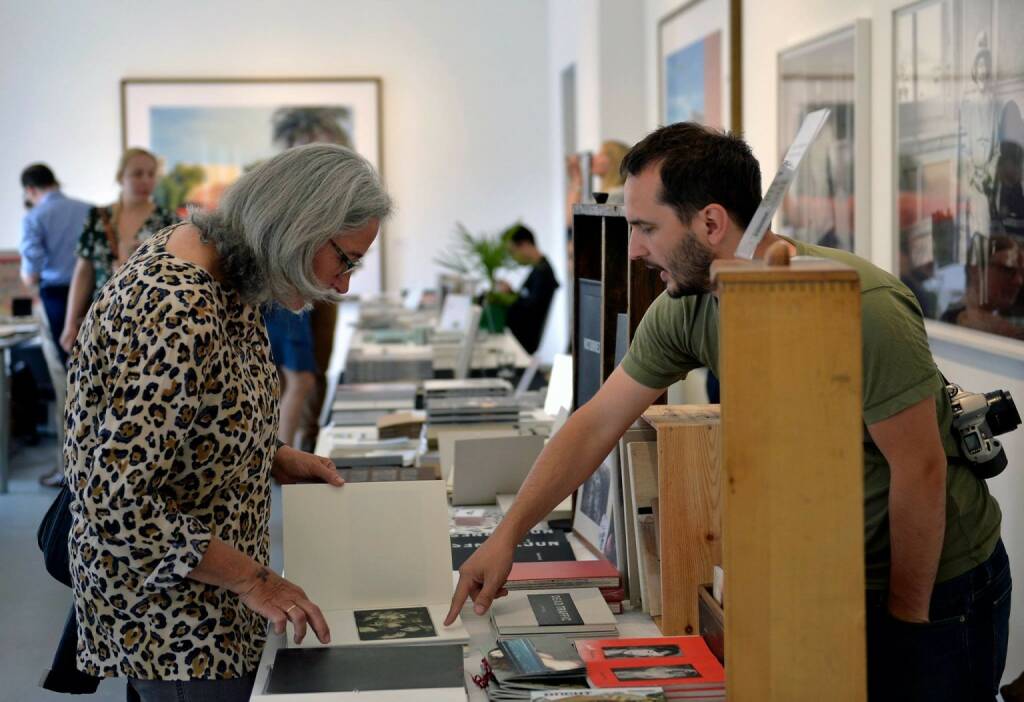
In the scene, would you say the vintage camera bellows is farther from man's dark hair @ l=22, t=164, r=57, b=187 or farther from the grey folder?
man's dark hair @ l=22, t=164, r=57, b=187

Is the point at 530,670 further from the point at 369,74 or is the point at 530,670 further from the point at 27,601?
the point at 369,74

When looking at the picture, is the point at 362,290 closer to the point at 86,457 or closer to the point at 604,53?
the point at 604,53

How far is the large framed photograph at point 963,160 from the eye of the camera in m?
2.64

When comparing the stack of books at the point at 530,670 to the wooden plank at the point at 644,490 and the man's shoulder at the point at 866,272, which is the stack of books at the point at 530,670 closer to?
the wooden plank at the point at 644,490

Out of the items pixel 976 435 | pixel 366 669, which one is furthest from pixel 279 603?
pixel 976 435

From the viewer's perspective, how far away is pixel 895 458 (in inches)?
58.6

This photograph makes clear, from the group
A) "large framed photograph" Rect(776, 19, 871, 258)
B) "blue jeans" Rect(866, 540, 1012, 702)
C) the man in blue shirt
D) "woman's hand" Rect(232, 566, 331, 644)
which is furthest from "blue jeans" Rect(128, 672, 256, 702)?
the man in blue shirt

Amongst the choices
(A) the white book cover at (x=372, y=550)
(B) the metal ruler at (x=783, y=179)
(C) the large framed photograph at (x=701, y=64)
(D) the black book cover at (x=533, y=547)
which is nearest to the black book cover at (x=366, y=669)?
(A) the white book cover at (x=372, y=550)

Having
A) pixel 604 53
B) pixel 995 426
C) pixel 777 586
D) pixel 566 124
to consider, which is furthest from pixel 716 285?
pixel 566 124

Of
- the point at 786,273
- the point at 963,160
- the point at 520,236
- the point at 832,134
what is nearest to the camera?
the point at 786,273

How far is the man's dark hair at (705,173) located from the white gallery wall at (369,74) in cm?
801

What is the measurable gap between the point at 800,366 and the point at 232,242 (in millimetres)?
813

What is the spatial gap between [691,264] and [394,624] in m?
0.71

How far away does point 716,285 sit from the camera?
1189mm
